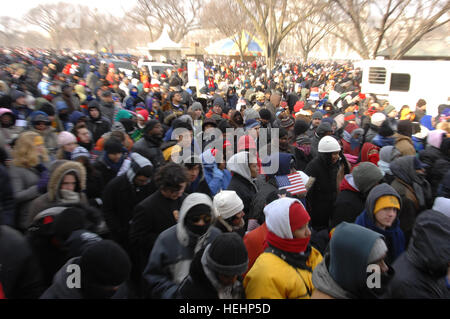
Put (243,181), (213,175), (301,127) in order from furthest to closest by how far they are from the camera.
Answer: (301,127)
(213,175)
(243,181)

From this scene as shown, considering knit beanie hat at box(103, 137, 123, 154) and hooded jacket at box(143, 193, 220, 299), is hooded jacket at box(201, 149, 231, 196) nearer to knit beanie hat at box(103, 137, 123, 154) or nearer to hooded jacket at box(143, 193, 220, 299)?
knit beanie hat at box(103, 137, 123, 154)

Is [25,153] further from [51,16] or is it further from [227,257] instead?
[51,16]

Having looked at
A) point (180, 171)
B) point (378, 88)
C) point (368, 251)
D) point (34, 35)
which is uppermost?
point (34, 35)

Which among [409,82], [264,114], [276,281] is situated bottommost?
[276,281]

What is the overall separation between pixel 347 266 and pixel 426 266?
20.3 inches

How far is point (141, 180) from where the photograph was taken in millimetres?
3547

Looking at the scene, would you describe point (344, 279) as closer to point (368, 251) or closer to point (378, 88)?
point (368, 251)

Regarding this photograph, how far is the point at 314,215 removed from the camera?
402 cm

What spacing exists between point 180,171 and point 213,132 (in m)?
2.90

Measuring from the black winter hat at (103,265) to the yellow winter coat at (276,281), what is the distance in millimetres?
804

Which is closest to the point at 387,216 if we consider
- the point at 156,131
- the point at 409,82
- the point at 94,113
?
the point at 156,131

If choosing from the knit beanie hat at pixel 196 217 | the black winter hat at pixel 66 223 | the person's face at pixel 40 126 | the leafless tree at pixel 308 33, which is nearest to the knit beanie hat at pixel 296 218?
the knit beanie hat at pixel 196 217

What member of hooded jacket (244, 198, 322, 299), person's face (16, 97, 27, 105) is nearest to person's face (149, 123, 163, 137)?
hooded jacket (244, 198, 322, 299)
